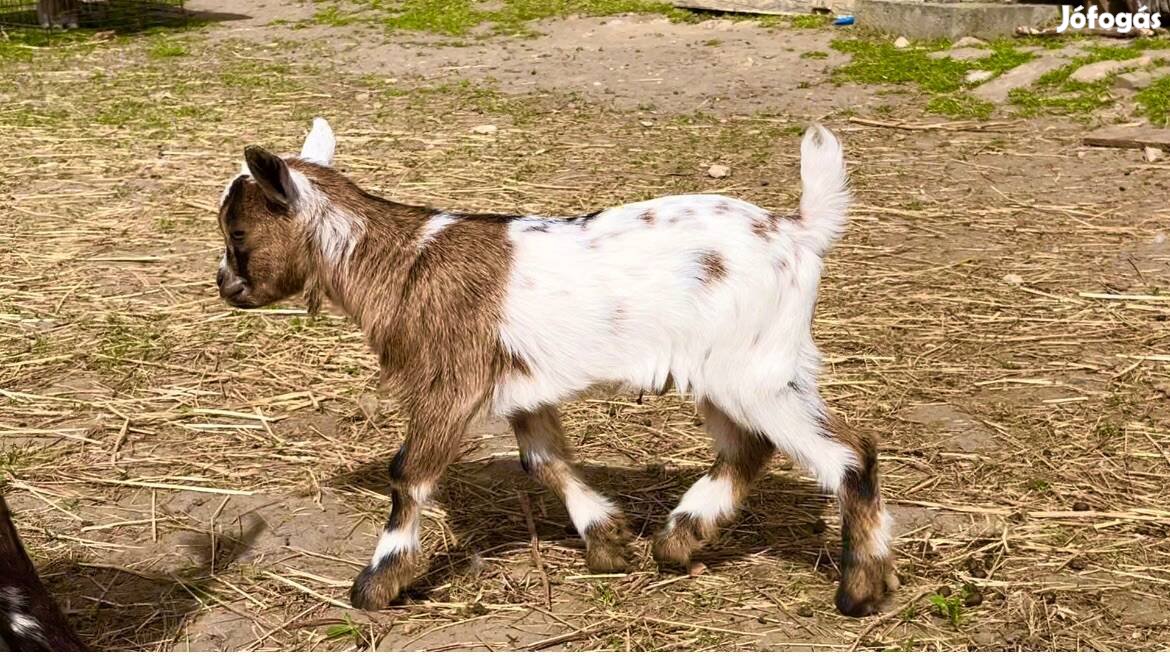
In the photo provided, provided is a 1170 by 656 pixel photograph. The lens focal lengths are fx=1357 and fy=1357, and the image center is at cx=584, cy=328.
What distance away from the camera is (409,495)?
4.04m

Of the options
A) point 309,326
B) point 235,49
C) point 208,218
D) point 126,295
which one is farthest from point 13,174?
point 235,49

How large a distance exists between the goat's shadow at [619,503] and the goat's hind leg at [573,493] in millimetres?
128

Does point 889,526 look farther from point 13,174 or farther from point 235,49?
point 235,49

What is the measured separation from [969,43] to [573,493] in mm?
8411

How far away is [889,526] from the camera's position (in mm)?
4043

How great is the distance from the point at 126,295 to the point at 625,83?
18.0 ft

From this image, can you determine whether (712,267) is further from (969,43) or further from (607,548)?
(969,43)

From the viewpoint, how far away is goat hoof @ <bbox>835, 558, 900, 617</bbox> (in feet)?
13.1

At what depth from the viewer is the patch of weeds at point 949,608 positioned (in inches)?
156

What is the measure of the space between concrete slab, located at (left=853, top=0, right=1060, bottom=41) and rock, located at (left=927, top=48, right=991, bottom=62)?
1.42 ft

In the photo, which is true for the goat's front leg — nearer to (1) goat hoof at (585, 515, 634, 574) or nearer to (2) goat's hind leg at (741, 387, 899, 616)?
(1) goat hoof at (585, 515, 634, 574)

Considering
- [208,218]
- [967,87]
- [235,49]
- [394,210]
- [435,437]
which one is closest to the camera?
[435,437]

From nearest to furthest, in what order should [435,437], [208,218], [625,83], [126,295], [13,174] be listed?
[435,437] < [126,295] < [208,218] < [13,174] < [625,83]

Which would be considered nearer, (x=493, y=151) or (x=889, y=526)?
(x=889, y=526)
